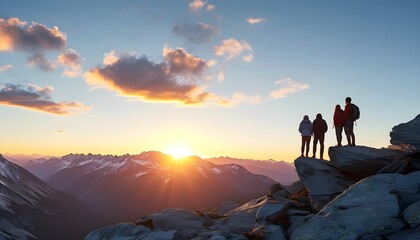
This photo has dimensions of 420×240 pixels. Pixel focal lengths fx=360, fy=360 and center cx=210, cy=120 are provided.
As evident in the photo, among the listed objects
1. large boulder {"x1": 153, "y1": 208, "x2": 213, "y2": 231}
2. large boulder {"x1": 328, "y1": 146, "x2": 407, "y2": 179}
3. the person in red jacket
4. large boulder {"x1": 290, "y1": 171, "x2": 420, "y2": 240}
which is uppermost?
the person in red jacket

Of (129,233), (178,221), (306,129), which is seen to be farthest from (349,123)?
(129,233)

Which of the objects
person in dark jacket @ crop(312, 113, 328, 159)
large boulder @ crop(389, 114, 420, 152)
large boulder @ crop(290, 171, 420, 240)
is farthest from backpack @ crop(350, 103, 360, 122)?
large boulder @ crop(290, 171, 420, 240)

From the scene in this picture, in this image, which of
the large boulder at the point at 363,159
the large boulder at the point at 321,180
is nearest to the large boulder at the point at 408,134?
the large boulder at the point at 363,159

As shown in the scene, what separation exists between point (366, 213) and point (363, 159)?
785cm

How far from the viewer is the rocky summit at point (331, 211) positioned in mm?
19922

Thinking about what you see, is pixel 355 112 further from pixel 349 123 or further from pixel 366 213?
pixel 366 213

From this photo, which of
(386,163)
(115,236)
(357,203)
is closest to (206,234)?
(115,236)

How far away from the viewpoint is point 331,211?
876 inches

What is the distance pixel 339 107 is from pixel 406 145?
589 centimetres

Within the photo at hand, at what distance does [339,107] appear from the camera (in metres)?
30.6

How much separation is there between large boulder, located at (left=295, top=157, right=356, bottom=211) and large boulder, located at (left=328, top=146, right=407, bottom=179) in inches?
27.9

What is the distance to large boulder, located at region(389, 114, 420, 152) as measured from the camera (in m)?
27.8

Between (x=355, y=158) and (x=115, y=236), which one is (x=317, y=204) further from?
(x=115, y=236)

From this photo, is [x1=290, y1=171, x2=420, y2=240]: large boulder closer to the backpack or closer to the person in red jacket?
the backpack
